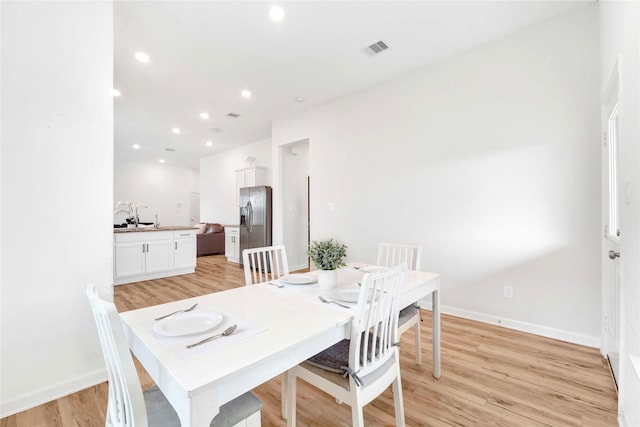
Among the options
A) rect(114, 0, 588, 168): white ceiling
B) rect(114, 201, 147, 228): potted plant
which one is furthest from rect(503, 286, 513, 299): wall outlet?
rect(114, 201, 147, 228): potted plant

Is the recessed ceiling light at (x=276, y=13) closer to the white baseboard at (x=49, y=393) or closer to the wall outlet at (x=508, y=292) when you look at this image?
the white baseboard at (x=49, y=393)

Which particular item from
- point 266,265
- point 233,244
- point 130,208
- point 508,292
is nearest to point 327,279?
point 266,265

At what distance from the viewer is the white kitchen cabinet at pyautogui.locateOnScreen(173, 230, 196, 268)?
16.8 ft

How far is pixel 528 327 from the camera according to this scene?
263cm

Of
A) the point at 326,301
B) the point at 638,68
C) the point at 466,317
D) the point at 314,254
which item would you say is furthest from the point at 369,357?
the point at 466,317

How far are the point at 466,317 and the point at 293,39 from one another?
11.1 feet

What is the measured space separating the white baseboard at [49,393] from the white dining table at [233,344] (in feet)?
4.02

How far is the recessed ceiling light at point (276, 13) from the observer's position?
2.32 m

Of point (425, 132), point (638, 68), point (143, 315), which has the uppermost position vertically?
point (425, 132)

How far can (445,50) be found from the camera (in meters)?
2.97

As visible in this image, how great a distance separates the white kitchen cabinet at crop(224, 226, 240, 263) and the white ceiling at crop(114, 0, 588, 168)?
2.93m

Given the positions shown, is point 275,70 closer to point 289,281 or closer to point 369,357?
point 289,281

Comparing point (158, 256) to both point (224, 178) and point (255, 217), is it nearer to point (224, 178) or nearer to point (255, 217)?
point (255, 217)

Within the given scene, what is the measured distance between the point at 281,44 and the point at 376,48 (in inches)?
39.2
